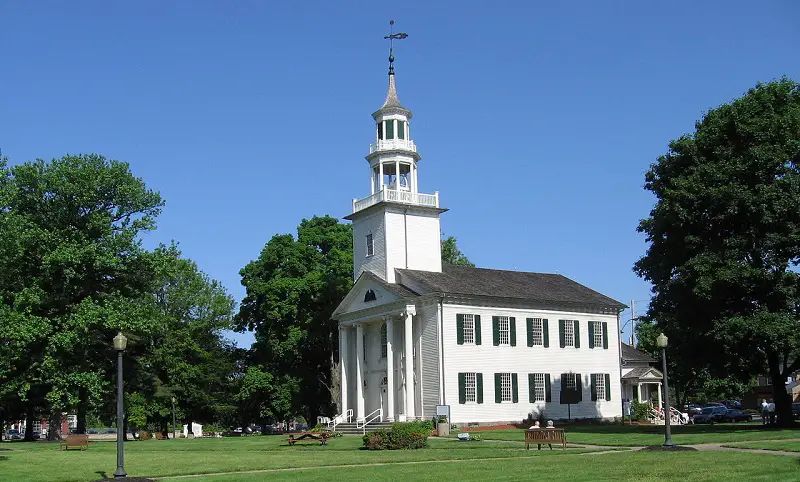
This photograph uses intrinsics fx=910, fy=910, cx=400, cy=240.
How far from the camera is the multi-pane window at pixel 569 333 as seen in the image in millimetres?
53688

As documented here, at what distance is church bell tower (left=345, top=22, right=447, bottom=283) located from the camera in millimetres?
53125

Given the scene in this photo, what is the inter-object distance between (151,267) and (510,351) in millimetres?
20386

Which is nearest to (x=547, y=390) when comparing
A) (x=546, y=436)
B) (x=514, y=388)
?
(x=514, y=388)

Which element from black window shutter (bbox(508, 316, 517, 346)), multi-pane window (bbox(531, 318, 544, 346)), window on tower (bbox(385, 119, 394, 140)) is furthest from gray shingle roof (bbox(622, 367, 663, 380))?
window on tower (bbox(385, 119, 394, 140))

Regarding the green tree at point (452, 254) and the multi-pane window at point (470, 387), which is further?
the green tree at point (452, 254)

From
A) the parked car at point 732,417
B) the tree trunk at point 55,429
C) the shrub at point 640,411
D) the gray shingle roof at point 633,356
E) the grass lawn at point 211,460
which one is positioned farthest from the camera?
the gray shingle roof at point 633,356

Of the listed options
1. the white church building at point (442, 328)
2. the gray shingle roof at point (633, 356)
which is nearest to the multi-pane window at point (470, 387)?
the white church building at point (442, 328)

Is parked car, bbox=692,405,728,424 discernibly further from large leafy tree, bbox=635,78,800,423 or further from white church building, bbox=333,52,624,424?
large leafy tree, bbox=635,78,800,423

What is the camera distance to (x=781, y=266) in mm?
36812

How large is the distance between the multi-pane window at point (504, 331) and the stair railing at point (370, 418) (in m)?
8.18

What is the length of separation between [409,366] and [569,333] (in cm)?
1038

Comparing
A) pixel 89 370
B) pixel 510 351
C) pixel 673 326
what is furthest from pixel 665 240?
pixel 89 370

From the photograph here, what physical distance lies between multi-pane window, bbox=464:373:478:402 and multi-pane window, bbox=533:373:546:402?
425 cm

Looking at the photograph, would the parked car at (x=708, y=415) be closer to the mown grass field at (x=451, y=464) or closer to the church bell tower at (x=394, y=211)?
the church bell tower at (x=394, y=211)
